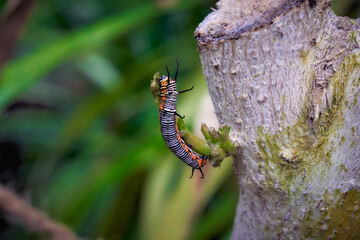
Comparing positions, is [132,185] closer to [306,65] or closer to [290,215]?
[290,215]

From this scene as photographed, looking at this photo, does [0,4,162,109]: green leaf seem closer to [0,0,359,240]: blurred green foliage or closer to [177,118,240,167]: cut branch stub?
[0,0,359,240]: blurred green foliage

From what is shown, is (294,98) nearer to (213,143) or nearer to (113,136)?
(213,143)

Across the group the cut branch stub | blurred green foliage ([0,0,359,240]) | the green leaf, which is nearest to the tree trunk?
the cut branch stub

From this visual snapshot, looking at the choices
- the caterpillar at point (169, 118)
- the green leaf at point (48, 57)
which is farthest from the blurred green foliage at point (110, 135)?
the caterpillar at point (169, 118)

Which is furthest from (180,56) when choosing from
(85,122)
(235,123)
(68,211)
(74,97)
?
(235,123)

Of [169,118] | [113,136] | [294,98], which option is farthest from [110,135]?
[294,98]

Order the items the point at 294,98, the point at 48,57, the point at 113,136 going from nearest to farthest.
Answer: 1. the point at 294,98
2. the point at 48,57
3. the point at 113,136

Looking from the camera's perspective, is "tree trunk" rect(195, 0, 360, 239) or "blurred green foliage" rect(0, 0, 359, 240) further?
"blurred green foliage" rect(0, 0, 359, 240)
